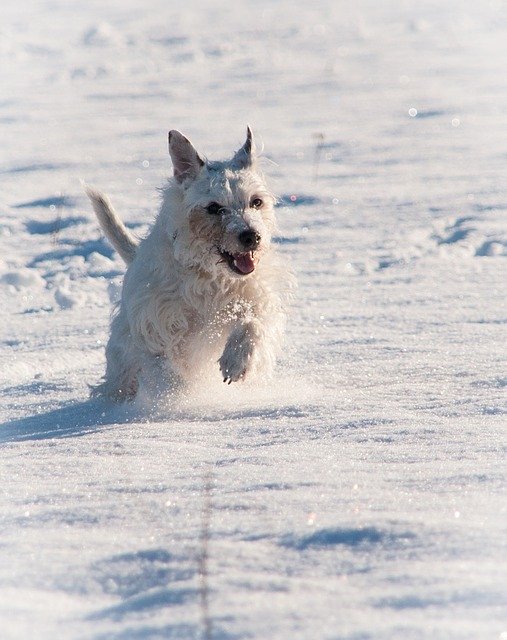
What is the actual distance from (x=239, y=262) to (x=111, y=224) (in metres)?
1.25

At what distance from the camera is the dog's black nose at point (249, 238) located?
13.1 feet

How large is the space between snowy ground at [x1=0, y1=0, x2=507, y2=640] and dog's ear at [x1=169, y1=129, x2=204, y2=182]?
984 mm

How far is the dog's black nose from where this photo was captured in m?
4.00

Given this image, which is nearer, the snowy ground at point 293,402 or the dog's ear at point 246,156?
the snowy ground at point 293,402

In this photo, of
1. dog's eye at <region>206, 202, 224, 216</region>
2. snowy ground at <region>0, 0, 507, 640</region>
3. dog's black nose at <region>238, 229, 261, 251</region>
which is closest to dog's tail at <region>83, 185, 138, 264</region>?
snowy ground at <region>0, 0, 507, 640</region>

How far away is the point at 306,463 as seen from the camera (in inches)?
110

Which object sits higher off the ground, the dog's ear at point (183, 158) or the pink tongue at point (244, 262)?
the dog's ear at point (183, 158)

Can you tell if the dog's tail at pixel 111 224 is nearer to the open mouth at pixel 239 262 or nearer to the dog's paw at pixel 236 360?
the open mouth at pixel 239 262

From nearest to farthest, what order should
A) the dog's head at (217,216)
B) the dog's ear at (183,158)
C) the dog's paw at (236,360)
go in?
the dog's paw at (236,360)
the dog's head at (217,216)
the dog's ear at (183,158)

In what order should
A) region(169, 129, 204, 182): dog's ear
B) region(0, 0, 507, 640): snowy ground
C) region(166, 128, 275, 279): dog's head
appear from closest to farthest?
region(0, 0, 507, 640): snowy ground < region(166, 128, 275, 279): dog's head < region(169, 129, 204, 182): dog's ear

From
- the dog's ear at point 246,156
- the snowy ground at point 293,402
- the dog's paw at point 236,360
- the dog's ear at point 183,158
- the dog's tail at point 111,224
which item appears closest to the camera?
the snowy ground at point 293,402

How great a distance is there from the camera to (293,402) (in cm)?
373

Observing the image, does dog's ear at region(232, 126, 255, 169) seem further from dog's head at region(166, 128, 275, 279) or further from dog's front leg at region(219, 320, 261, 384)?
dog's front leg at region(219, 320, 261, 384)

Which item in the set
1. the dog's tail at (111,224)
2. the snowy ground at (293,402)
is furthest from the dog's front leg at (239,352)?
the dog's tail at (111,224)
